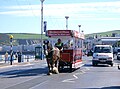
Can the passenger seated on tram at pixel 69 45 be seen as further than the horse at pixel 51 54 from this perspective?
Yes

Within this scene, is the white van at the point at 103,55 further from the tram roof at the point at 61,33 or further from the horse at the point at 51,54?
the horse at the point at 51,54

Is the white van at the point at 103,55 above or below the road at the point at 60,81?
above

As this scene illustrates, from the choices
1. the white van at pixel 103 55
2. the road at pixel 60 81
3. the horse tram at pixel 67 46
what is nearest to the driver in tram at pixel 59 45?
the horse tram at pixel 67 46

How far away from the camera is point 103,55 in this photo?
40.8m

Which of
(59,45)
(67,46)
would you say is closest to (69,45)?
(67,46)

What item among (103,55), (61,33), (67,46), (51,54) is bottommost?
(51,54)

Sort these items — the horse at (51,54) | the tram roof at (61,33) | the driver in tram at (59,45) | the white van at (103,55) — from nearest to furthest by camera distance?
the horse at (51,54)
the driver in tram at (59,45)
the tram roof at (61,33)
the white van at (103,55)

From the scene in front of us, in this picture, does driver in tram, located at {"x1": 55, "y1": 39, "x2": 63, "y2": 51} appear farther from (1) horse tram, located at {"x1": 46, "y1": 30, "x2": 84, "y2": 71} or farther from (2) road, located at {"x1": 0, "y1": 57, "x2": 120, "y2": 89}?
(2) road, located at {"x1": 0, "y1": 57, "x2": 120, "y2": 89}

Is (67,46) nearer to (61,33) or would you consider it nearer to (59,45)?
(61,33)

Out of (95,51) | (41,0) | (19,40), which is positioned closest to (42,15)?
(41,0)

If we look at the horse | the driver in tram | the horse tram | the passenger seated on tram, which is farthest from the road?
the passenger seated on tram

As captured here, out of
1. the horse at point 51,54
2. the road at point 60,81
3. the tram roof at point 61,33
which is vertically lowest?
the road at point 60,81

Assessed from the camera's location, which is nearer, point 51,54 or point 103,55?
point 51,54

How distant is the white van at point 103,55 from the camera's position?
134ft
